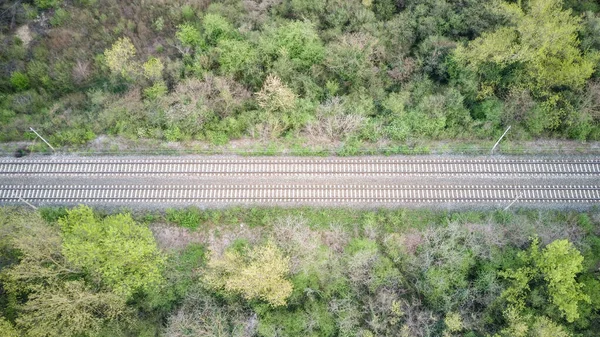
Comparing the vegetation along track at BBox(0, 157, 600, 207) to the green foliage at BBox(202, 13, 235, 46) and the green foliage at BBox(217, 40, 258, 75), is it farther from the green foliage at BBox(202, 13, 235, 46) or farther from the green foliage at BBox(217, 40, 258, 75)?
the green foliage at BBox(202, 13, 235, 46)

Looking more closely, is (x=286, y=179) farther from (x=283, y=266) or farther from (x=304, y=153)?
(x=283, y=266)

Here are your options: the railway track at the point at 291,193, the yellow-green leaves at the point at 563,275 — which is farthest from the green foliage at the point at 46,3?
the yellow-green leaves at the point at 563,275

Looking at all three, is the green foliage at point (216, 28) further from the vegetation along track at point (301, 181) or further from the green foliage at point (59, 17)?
the green foliage at point (59, 17)

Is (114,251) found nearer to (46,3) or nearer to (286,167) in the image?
(286,167)

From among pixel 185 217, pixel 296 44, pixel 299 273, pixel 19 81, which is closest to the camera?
pixel 299 273

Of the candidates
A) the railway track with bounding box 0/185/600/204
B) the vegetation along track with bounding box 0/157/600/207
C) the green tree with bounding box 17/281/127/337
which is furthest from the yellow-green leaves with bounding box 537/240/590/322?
the green tree with bounding box 17/281/127/337

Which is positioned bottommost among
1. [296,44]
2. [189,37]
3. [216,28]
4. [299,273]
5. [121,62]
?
[299,273]

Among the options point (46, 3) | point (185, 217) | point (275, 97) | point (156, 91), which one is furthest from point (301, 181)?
point (46, 3)
